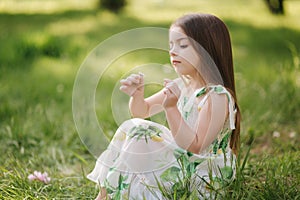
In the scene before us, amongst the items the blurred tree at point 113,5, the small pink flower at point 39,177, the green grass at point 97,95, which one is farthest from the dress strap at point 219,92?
the blurred tree at point 113,5

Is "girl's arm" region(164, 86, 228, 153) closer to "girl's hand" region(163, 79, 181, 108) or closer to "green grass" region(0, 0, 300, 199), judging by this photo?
"girl's hand" region(163, 79, 181, 108)

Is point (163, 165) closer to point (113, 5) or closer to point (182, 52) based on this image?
point (182, 52)

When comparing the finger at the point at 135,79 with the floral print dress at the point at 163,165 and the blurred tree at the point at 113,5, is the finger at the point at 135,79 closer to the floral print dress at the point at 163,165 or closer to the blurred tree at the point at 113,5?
the floral print dress at the point at 163,165

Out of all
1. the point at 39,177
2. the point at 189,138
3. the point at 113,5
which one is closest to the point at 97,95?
the point at 39,177

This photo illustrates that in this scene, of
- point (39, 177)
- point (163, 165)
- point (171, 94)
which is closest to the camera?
point (171, 94)

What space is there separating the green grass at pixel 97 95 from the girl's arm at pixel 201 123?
9.3 inches

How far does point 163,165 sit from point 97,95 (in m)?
2.07

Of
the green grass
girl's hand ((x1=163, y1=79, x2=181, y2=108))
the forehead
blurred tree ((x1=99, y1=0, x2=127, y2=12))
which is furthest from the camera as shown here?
blurred tree ((x1=99, y1=0, x2=127, y2=12))

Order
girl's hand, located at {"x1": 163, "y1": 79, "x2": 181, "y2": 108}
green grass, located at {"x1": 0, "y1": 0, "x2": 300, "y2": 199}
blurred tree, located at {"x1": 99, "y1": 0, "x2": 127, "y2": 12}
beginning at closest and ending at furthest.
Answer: girl's hand, located at {"x1": 163, "y1": 79, "x2": 181, "y2": 108}
green grass, located at {"x1": 0, "y1": 0, "x2": 300, "y2": 199}
blurred tree, located at {"x1": 99, "y1": 0, "x2": 127, "y2": 12}

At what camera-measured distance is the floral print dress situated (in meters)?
1.99

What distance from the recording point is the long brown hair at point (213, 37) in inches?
79.3

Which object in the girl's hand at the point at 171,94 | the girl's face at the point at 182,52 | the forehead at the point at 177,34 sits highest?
the forehead at the point at 177,34

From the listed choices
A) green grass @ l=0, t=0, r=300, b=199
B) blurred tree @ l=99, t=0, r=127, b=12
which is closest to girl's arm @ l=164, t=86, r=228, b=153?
green grass @ l=0, t=0, r=300, b=199

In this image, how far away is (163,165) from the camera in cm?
200
